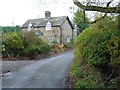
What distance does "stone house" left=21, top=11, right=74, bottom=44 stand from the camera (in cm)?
4962

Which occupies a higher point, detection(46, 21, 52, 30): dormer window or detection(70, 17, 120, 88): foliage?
detection(46, 21, 52, 30): dormer window

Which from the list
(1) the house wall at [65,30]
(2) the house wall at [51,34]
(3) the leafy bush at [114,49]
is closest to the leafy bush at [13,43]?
(2) the house wall at [51,34]

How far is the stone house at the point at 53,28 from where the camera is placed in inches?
1954

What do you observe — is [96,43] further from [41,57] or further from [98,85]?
[41,57]

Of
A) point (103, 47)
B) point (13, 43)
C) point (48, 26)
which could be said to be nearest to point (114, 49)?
point (103, 47)

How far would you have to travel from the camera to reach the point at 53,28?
50344mm

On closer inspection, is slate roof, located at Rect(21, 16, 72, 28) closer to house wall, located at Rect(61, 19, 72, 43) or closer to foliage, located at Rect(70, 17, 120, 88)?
house wall, located at Rect(61, 19, 72, 43)

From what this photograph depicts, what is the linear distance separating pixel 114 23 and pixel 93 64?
2.60 meters

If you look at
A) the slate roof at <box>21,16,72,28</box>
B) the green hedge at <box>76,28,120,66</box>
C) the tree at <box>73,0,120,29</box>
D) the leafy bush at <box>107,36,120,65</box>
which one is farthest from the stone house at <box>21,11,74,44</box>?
the leafy bush at <box>107,36,120,65</box>

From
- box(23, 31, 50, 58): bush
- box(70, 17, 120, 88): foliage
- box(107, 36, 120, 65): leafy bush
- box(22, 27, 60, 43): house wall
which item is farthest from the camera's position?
box(22, 27, 60, 43): house wall

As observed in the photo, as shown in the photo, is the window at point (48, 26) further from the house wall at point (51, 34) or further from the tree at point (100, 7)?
the tree at point (100, 7)

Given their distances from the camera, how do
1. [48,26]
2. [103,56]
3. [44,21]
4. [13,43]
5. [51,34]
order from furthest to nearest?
[44,21]
[51,34]
[48,26]
[13,43]
[103,56]

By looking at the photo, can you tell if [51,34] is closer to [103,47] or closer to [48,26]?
[48,26]

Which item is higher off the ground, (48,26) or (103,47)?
(48,26)
